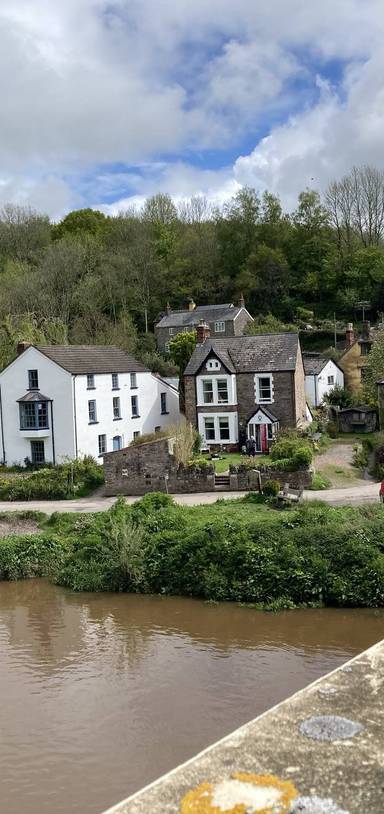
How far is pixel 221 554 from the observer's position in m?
22.2

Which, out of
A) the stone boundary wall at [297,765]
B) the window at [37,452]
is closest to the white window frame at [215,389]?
the window at [37,452]

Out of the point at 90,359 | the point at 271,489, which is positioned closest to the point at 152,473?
the point at 271,489

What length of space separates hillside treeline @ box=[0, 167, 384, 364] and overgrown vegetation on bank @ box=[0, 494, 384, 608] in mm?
38605

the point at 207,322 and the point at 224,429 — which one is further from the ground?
the point at 207,322

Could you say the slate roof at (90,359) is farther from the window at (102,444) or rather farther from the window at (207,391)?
the window at (207,391)

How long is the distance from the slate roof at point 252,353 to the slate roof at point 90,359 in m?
4.28

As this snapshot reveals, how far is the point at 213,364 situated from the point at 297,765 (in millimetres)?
34475

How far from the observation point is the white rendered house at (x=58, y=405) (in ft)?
124

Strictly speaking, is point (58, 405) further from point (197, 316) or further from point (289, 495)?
point (197, 316)

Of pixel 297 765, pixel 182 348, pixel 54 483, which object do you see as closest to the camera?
pixel 297 765

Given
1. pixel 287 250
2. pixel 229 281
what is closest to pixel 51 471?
pixel 229 281

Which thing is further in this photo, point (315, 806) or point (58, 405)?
point (58, 405)

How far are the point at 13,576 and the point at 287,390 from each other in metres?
20.0

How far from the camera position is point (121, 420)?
41531 mm
